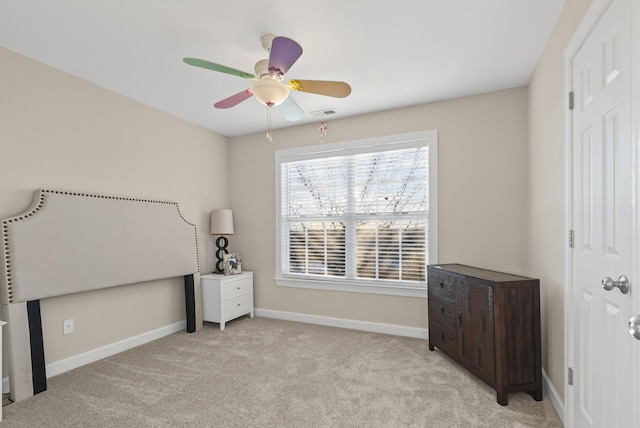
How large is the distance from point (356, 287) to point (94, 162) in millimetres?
2952

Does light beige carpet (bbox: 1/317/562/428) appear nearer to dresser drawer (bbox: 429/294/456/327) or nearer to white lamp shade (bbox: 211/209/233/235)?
dresser drawer (bbox: 429/294/456/327)

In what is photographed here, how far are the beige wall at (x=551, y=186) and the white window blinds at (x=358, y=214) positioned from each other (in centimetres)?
110

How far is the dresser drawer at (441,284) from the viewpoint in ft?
9.25

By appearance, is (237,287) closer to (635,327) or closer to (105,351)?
(105,351)

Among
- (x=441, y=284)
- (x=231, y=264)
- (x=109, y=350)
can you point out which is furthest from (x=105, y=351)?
(x=441, y=284)

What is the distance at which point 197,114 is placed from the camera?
12.4ft

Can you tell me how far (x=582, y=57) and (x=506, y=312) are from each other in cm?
160

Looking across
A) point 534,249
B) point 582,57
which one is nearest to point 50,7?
point 582,57

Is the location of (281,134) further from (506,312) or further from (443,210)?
(506,312)

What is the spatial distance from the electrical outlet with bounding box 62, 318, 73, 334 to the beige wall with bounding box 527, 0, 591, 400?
3706mm

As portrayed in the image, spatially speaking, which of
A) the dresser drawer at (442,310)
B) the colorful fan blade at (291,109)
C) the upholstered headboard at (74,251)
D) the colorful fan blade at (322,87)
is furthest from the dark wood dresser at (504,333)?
the upholstered headboard at (74,251)

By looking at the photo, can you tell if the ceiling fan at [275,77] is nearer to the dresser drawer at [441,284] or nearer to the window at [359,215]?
the window at [359,215]

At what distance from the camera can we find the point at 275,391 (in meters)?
2.42

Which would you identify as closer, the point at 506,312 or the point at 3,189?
the point at 506,312
